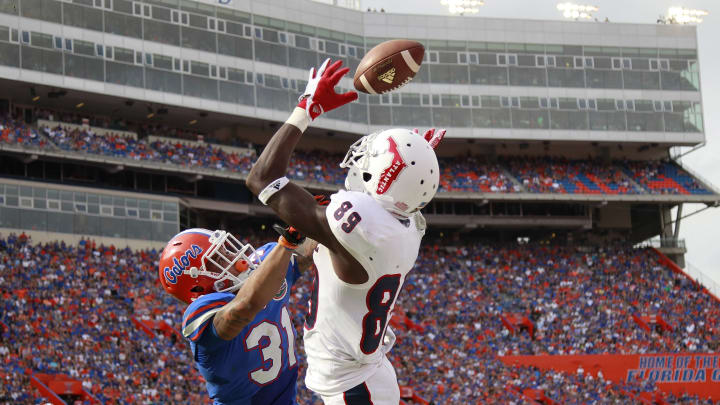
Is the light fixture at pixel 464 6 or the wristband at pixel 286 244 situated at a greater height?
the light fixture at pixel 464 6

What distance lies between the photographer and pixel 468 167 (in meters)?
47.0

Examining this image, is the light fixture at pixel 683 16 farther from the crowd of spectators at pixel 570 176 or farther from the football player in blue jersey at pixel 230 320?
the football player in blue jersey at pixel 230 320

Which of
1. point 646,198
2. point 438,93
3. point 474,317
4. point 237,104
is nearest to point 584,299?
point 474,317

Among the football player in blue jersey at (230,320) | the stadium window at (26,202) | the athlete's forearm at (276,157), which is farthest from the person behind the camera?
the stadium window at (26,202)

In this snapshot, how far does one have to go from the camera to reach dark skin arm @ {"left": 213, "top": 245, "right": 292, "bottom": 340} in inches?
Answer: 204

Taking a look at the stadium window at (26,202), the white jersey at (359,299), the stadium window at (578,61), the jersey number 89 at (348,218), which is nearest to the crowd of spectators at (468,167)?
the stadium window at (26,202)

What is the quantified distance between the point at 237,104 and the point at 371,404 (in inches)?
1404

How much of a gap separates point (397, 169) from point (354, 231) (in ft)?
1.32

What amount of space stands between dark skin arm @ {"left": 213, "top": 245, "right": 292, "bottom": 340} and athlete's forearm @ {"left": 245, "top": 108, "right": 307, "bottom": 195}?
0.36m

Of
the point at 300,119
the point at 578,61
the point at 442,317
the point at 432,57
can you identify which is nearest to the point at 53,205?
the point at 442,317

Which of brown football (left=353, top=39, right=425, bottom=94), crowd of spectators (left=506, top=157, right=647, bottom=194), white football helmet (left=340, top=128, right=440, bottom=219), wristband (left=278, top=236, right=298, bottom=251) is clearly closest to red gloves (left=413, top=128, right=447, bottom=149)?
brown football (left=353, top=39, right=425, bottom=94)

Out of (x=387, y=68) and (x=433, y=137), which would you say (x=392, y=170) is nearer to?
(x=433, y=137)

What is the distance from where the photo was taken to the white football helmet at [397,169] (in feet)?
17.6

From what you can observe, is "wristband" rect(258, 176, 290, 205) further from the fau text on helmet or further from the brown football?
the brown football
